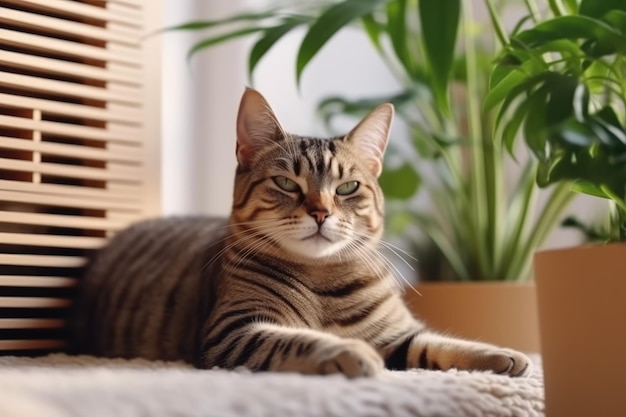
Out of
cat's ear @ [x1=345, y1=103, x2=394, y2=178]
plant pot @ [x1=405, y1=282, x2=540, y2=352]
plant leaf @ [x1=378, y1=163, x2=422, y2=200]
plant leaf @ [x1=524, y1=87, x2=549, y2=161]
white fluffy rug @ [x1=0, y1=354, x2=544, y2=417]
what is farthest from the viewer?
plant leaf @ [x1=378, y1=163, x2=422, y2=200]

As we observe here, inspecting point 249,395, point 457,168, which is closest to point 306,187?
point 249,395

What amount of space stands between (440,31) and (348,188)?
0.92 ft

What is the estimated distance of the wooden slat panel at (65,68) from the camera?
1269mm

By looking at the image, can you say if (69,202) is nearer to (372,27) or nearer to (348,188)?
(348,188)

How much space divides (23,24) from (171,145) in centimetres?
78

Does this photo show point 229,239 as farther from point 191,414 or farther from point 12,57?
point 191,414

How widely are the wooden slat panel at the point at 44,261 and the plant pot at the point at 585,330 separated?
792 mm

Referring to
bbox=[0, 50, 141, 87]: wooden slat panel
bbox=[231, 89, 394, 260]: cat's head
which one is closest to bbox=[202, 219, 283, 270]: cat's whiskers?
bbox=[231, 89, 394, 260]: cat's head

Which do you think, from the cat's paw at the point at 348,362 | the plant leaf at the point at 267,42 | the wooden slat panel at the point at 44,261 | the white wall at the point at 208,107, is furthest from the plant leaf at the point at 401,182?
the cat's paw at the point at 348,362

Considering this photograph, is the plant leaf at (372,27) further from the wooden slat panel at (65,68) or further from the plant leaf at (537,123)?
the plant leaf at (537,123)

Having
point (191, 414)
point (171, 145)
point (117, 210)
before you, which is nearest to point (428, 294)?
point (117, 210)

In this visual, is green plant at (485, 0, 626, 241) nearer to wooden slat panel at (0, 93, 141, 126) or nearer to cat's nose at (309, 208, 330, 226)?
cat's nose at (309, 208, 330, 226)

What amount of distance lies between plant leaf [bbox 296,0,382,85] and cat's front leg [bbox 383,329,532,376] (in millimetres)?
438

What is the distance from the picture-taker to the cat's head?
47.1 inches
